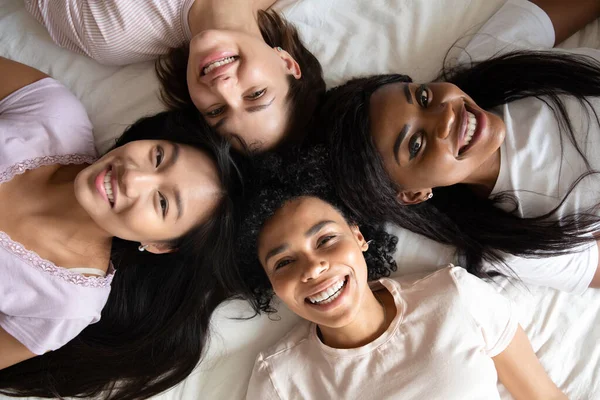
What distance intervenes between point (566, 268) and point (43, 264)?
1.47m

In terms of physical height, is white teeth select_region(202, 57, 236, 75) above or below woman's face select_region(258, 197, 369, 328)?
above

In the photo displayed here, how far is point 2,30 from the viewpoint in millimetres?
1617

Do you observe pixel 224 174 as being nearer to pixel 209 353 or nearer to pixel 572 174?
pixel 209 353

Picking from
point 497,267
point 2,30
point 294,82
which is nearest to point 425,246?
point 497,267

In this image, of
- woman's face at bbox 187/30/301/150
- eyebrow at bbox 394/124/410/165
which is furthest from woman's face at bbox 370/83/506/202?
woman's face at bbox 187/30/301/150

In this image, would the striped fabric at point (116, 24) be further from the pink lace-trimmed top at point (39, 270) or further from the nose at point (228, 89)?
the nose at point (228, 89)

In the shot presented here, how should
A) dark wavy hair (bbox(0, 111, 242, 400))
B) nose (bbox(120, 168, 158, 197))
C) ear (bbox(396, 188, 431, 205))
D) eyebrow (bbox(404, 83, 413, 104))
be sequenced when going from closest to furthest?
nose (bbox(120, 168, 158, 197))
eyebrow (bbox(404, 83, 413, 104))
ear (bbox(396, 188, 431, 205))
dark wavy hair (bbox(0, 111, 242, 400))

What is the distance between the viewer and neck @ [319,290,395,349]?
4.50 feet

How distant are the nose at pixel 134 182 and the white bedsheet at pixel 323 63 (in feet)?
1.49

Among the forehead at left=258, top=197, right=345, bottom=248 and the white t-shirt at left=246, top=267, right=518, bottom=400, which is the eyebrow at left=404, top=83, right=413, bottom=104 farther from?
the white t-shirt at left=246, top=267, right=518, bottom=400

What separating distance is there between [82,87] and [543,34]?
1.46 metres

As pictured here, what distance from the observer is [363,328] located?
138cm

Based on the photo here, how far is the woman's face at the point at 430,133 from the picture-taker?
4.15 feet

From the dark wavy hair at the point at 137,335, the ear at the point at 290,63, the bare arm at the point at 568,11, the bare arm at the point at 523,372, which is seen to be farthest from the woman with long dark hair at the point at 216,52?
the bare arm at the point at 523,372
